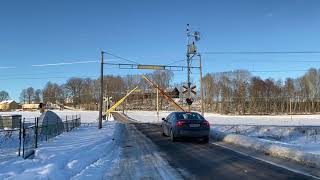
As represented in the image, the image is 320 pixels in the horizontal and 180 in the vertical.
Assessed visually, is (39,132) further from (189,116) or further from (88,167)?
(88,167)

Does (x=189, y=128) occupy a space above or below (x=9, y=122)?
above

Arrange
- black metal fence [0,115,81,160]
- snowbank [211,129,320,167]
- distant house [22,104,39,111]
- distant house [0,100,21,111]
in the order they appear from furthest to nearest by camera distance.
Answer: distant house [0,100,21,111]
distant house [22,104,39,111]
black metal fence [0,115,81,160]
snowbank [211,129,320,167]

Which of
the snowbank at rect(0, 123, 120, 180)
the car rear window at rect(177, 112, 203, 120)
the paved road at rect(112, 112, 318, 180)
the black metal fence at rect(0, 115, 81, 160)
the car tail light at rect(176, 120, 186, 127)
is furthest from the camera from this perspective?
the car rear window at rect(177, 112, 203, 120)

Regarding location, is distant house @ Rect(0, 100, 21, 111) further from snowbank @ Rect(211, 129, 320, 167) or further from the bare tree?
snowbank @ Rect(211, 129, 320, 167)

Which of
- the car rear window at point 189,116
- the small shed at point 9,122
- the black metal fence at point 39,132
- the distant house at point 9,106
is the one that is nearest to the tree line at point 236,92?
the distant house at point 9,106

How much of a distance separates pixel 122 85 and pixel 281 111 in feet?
183

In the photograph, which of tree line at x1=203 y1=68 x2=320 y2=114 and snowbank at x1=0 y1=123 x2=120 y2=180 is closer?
snowbank at x1=0 y1=123 x2=120 y2=180

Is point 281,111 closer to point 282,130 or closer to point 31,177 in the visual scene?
point 282,130

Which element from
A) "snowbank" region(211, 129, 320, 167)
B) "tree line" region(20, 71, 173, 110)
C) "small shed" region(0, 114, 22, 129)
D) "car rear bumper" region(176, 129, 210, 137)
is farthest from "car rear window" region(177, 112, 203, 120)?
"tree line" region(20, 71, 173, 110)

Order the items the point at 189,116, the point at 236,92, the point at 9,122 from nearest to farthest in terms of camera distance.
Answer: the point at 189,116, the point at 9,122, the point at 236,92

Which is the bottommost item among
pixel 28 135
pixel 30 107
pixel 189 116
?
pixel 28 135

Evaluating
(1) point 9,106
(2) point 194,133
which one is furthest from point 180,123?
(1) point 9,106

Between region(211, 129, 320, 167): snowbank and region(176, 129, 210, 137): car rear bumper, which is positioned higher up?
region(176, 129, 210, 137): car rear bumper

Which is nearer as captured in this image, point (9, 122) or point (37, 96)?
point (9, 122)
